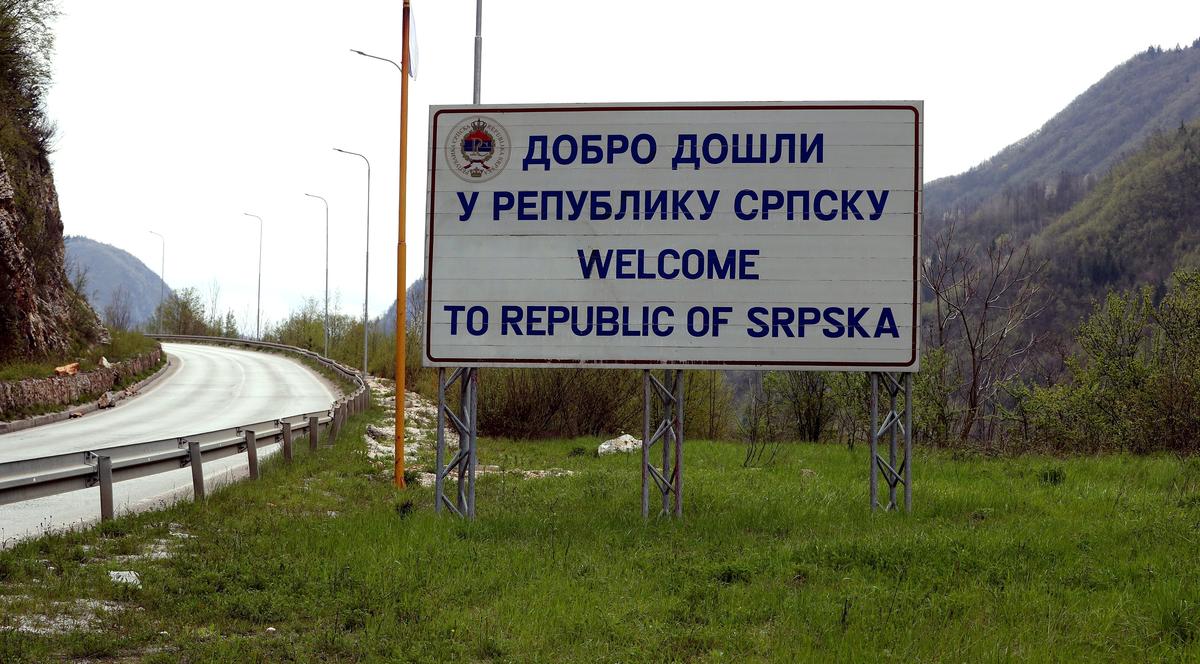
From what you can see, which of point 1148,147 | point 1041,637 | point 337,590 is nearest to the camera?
point 1041,637

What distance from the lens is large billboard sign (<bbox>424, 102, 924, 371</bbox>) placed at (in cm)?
1112

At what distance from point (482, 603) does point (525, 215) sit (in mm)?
5434

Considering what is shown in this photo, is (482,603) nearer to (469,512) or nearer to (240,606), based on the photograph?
(240,606)

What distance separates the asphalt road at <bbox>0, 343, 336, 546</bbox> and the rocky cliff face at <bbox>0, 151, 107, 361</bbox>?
138 inches

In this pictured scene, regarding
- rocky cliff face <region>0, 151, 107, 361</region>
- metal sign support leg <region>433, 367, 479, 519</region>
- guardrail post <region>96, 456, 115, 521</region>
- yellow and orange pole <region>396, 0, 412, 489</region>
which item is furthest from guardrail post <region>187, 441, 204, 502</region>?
rocky cliff face <region>0, 151, 107, 361</region>

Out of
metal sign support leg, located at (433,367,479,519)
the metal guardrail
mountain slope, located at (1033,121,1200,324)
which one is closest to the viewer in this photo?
the metal guardrail

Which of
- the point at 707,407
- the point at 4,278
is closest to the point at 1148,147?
the point at 707,407

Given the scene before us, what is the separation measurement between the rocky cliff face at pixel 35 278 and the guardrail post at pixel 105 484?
24.0 meters

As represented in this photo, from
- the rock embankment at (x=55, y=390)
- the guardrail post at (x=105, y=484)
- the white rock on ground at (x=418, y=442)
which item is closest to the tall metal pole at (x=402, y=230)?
the white rock on ground at (x=418, y=442)

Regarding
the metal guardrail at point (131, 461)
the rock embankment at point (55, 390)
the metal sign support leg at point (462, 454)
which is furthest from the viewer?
the rock embankment at point (55, 390)

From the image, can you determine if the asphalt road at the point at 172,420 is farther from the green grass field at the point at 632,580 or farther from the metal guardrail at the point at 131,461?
the green grass field at the point at 632,580

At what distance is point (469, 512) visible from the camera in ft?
35.7

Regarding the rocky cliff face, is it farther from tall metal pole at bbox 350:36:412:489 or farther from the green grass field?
→ the green grass field

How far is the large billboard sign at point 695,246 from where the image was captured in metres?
11.1
